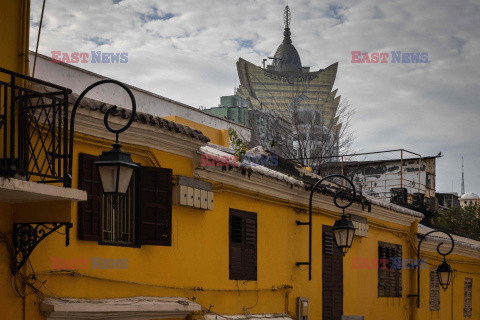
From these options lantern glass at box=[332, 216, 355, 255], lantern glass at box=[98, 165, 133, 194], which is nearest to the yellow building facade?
lantern glass at box=[98, 165, 133, 194]

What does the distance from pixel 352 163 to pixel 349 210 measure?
49.6 feet

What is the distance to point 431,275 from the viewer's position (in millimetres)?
19922

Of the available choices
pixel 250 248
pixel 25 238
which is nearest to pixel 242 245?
pixel 250 248

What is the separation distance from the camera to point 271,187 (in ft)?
42.0

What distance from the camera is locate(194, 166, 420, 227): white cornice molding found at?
36.9ft

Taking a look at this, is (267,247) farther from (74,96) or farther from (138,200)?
(74,96)

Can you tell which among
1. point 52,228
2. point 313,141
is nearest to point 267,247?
point 52,228

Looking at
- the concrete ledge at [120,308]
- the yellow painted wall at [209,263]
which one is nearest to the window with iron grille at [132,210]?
the yellow painted wall at [209,263]

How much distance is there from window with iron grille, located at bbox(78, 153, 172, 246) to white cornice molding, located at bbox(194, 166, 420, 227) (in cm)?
108

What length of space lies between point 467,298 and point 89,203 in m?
16.4

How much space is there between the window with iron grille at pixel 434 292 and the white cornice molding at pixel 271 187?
390cm

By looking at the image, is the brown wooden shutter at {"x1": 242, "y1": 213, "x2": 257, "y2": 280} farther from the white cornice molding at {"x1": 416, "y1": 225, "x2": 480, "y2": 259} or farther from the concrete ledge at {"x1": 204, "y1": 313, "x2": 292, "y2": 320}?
the white cornice molding at {"x1": 416, "y1": 225, "x2": 480, "y2": 259}

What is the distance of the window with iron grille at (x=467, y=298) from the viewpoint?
72.5 ft

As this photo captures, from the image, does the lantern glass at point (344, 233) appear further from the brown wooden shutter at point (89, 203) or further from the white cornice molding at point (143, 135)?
the brown wooden shutter at point (89, 203)
